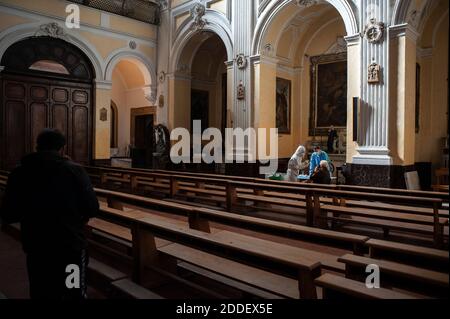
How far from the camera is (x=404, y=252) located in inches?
105

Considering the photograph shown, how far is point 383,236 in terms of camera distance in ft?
16.6

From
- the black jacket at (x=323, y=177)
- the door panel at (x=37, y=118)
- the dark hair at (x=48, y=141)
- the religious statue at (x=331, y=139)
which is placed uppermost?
the door panel at (x=37, y=118)

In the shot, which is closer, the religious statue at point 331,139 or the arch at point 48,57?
the arch at point 48,57

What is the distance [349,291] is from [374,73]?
727 cm

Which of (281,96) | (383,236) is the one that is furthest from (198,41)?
(383,236)

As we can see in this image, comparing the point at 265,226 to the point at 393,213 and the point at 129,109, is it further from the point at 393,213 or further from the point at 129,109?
the point at 129,109

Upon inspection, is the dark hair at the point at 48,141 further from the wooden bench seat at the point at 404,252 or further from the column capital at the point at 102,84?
the column capital at the point at 102,84

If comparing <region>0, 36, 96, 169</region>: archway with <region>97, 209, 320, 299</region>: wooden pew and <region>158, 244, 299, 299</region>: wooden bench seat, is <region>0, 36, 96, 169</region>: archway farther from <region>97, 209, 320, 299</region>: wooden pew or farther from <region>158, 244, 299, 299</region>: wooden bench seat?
<region>158, 244, 299, 299</region>: wooden bench seat

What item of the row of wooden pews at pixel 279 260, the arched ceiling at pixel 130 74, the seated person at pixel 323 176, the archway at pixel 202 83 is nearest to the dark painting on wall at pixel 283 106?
the archway at pixel 202 83

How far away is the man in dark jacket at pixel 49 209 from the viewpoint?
2395 mm

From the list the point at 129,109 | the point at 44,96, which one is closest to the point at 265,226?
the point at 44,96

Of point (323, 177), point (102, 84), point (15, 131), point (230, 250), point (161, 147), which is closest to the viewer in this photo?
point (230, 250)

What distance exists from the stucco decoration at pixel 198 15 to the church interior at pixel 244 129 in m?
0.11

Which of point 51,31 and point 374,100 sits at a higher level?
point 51,31
